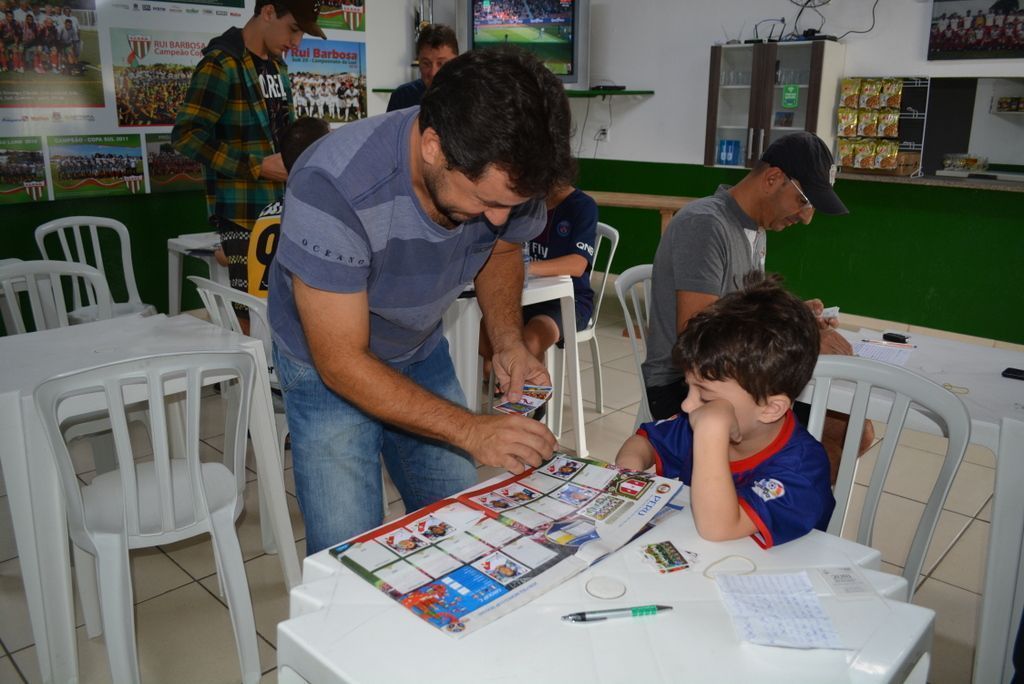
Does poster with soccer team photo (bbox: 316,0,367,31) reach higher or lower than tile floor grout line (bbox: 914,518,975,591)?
higher

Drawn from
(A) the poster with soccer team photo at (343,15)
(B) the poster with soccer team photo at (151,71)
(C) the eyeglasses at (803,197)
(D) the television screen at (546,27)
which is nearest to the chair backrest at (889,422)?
(C) the eyeglasses at (803,197)

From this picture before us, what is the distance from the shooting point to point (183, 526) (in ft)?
6.38

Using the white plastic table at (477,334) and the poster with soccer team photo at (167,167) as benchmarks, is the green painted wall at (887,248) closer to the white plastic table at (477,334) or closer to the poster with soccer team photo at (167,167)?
the poster with soccer team photo at (167,167)

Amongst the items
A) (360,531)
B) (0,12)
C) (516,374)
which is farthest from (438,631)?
(0,12)

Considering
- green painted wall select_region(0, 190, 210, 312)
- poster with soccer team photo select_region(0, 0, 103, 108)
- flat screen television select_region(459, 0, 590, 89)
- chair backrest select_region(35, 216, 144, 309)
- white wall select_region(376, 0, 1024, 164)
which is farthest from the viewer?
flat screen television select_region(459, 0, 590, 89)

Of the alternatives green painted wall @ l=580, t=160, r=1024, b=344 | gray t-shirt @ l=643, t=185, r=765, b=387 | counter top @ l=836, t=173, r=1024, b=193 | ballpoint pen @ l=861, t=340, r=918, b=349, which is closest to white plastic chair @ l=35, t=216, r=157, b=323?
gray t-shirt @ l=643, t=185, r=765, b=387

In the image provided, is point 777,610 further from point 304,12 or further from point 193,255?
point 193,255

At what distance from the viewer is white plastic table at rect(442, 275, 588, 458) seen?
2889 millimetres

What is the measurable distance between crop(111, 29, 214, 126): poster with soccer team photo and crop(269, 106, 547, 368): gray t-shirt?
406 cm

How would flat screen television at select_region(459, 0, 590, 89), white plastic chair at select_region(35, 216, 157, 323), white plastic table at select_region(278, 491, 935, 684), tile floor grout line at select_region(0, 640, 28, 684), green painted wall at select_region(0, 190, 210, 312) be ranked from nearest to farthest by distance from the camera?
white plastic table at select_region(278, 491, 935, 684) < tile floor grout line at select_region(0, 640, 28, 684) < white plastic chair at select_region(35, 216, 157, 323) < green painted wall at select_region(0, 190, 210, 312) < flat screen television at select_region(459, 0, 590, 89)

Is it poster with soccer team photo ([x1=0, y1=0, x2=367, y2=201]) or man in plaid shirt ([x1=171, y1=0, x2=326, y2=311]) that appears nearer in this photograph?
man in plaid shirt ([x1=171, y1=0, x2=326, y2=311])

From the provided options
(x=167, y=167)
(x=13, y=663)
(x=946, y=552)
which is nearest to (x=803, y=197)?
(x=946, y=552)

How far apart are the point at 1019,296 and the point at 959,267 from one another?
380mm

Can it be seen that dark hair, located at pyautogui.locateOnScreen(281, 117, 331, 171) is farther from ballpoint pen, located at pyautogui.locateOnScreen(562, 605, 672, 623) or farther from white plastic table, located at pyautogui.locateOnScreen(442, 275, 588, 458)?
ballpoint pen, located at pyautogui.locateOnScreen(562, 605, 672, 623)
